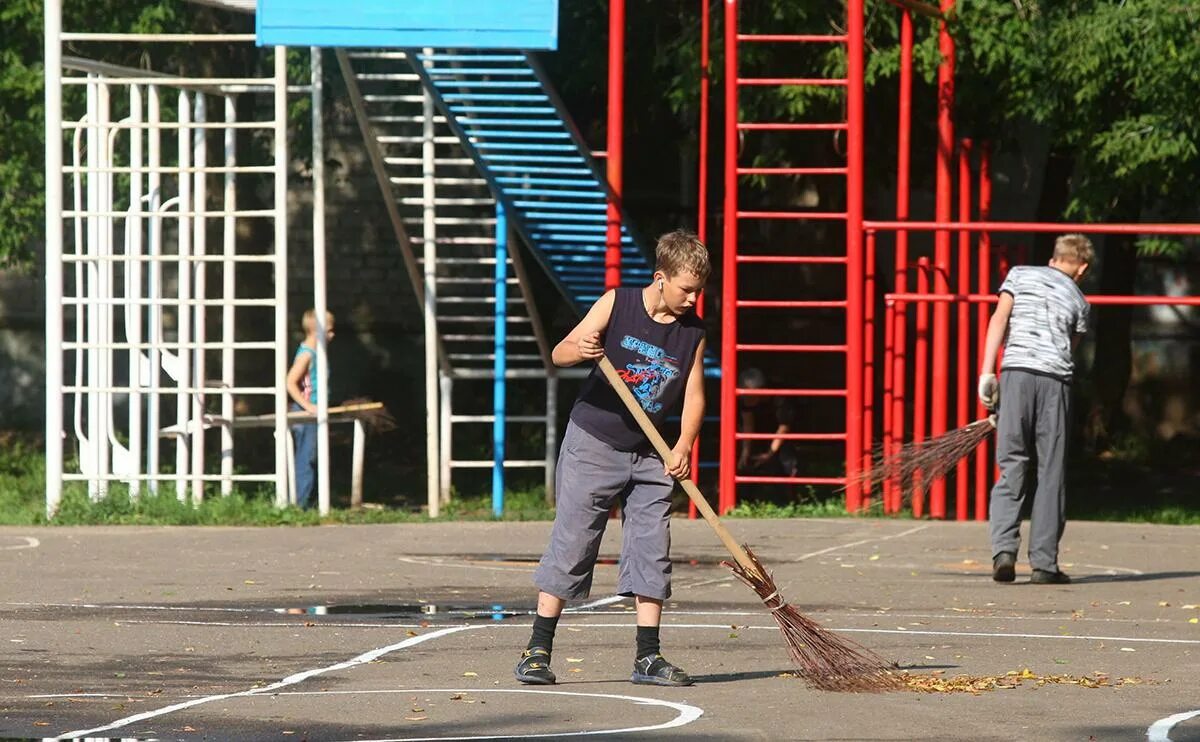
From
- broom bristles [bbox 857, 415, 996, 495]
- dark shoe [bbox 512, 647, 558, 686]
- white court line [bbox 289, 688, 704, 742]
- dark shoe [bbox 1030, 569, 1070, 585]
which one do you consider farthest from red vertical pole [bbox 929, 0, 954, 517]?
white court line [bbox 289, 688, 704, 742]

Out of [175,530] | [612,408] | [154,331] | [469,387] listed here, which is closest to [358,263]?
[469,387]

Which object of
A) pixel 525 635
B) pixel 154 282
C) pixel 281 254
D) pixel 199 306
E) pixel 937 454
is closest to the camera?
pixel 525 635

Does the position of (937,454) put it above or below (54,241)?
below

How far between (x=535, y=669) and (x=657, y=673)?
0.43 meters

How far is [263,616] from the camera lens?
9836 mm

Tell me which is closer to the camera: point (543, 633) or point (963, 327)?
point (543, 633)

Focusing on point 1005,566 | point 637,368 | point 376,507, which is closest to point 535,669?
point 637,368

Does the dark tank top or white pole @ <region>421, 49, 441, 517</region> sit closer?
the dark tank top

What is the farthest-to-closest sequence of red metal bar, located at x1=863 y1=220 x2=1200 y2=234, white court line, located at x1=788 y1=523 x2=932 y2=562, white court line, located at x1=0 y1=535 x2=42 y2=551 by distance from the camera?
red metal bar, located at x1=863 y1=220 x2=1200 y2=234 < white court line, located at x1=0 y1=535 x2=42 y2=551 < white court line, located at x1=788 y1=523 x2=932 y2=562

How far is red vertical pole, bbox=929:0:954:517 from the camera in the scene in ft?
50.1

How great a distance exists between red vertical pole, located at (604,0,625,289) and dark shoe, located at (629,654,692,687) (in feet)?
25.2

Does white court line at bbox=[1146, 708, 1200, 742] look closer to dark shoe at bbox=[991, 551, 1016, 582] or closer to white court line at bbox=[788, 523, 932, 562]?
dark shoe at bbox=[991, 551, 1016, 582]

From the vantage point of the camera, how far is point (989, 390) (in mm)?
11109

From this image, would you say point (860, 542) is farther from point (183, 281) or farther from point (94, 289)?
point (94, 289)
